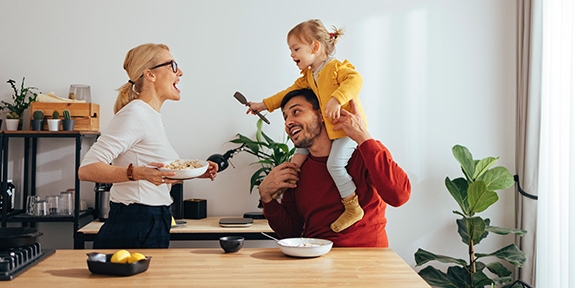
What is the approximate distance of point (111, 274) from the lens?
80.6 inches

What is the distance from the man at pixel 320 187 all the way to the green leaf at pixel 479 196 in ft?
4.23

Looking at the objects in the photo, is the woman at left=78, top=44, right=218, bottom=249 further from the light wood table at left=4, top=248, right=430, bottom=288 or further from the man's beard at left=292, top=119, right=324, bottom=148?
the man's beard at left=292, top=119, right=324, bottom=148

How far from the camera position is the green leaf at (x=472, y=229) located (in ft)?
12.8

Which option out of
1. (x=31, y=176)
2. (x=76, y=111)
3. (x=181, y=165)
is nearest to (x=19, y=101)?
(x=76, y=111)

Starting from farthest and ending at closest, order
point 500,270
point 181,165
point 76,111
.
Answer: point 76,111 → point 500,270 → point 181,165

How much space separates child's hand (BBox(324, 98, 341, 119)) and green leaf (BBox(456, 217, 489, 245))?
5.61 feet

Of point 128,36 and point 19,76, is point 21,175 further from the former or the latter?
point 128,36

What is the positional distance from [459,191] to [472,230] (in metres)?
0.28

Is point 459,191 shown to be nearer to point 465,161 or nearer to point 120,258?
point 465,161

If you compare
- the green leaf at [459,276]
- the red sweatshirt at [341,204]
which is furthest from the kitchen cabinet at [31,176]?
the green leaf at [459,276]

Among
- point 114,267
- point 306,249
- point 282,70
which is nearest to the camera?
point 114,267

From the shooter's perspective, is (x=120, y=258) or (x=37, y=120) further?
(x=37, y=120)

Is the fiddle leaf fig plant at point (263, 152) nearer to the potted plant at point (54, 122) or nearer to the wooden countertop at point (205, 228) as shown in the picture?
the wooden countertop at point (205, 228)

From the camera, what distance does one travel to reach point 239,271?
2.11m
